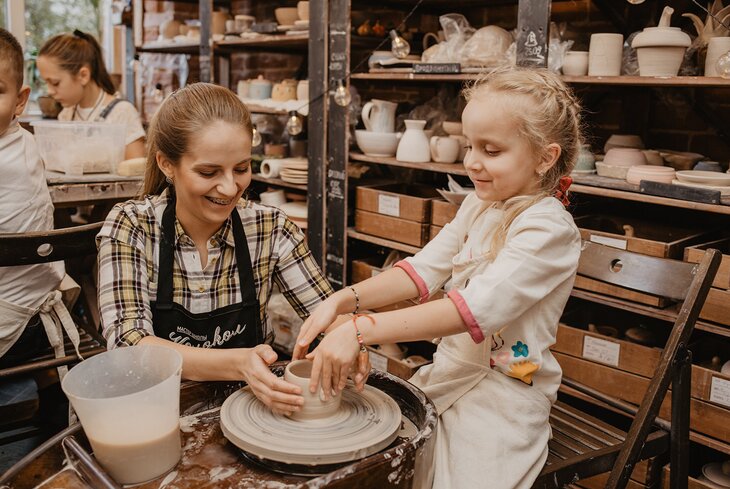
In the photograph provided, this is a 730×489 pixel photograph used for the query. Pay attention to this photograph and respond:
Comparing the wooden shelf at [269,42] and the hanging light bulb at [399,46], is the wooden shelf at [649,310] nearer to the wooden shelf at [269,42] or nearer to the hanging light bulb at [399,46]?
Answer: the hanging light bulb at [399,46]

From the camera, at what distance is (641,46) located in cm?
218

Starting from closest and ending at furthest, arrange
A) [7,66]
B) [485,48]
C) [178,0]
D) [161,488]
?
1. [161,488]
2. [7,66]
3. [485,48]
4. [178,0]

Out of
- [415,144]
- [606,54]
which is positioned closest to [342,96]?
[415,144]

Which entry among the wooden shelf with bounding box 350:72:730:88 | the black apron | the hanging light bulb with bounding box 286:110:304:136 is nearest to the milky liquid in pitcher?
the black apron

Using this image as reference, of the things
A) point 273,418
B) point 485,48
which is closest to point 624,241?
point 485,48

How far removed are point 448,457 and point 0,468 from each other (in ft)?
5.73

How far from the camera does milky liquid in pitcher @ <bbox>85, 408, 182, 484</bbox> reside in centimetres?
99

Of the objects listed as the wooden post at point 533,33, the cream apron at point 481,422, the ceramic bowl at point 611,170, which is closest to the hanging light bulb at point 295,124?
the wooden post at point 533,33

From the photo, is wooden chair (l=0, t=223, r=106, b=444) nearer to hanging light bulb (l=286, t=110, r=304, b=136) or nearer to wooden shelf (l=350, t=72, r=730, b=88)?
wooden shelf (l=350, t=72, r=730, b=88)

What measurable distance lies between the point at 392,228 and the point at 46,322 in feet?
5.05

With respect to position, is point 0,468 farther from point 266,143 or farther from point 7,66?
point 266,143

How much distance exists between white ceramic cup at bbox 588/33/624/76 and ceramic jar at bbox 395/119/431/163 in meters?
0.85

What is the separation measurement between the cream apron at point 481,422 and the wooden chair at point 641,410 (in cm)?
7

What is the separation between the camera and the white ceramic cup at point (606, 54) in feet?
7.45
